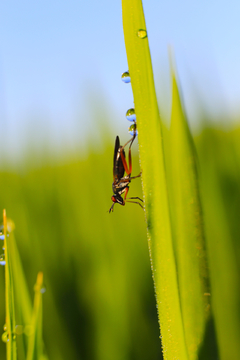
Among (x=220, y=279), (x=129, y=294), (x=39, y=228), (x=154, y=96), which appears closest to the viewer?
(x=154, y=96)

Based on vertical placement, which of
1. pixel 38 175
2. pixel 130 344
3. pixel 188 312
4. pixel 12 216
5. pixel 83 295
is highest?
pixel 38 175

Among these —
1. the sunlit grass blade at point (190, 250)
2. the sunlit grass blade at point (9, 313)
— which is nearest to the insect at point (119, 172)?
the sunlit grass blade at point (190, 250)

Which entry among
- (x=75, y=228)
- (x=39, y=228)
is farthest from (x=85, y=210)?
(x=39, y=228)

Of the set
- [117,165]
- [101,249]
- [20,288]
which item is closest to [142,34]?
[20,288]

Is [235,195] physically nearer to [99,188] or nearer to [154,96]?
[99,188]

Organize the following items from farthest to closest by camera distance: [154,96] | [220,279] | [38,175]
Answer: [38,175] → [220,279] → [154,96]

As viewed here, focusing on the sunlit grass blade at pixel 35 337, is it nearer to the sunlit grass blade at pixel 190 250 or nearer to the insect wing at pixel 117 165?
the sunlit grass blade at pixel 190 250

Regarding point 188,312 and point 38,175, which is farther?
point 38,175

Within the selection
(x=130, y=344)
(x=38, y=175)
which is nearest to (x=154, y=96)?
(x=130, y=344)

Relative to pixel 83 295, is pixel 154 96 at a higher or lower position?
higher

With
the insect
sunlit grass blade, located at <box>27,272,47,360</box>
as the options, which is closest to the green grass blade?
sunlit grass blade, located at <box>27,272,47,360</box>
